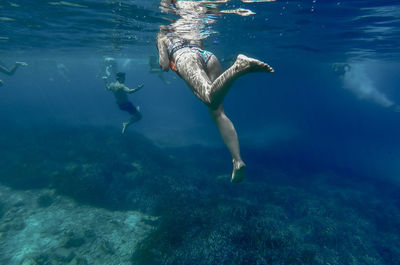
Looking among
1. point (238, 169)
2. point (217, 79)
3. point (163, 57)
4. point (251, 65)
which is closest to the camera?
point (251, 65)

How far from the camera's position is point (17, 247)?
874 cm

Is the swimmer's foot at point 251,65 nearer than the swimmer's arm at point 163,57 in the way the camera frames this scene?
Yes

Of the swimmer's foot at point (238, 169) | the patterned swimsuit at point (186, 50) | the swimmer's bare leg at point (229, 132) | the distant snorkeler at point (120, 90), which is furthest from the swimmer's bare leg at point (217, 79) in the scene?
the distant snorkeler at point (120, 90)

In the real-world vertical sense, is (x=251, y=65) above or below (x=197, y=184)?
above

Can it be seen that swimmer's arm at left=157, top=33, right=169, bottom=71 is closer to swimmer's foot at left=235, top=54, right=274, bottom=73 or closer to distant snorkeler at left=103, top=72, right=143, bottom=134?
swimmer's foot at left=235, top=54, right=274, bottom=73

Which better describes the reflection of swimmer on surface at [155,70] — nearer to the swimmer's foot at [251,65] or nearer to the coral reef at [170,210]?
the coral reef at [170,210]

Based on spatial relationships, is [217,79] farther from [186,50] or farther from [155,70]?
[155,70]

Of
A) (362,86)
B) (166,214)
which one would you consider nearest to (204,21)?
(166,214)

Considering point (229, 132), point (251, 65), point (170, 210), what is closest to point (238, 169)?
point (229, 132)

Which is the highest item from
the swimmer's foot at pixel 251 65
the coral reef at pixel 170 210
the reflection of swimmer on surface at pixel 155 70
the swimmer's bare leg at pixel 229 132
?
the swimmer's foot at pixel 251 65

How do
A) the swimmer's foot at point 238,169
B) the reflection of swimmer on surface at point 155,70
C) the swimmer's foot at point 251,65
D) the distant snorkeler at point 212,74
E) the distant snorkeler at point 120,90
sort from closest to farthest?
1. the swimmer's foot at point 251,65
2. the distant snorkeler at point 212,74
3. the swimmer's foot at point 238,169
4. the distant snorkeler at point 120,90
5. the reflection of swimmer on surface at point 155,70

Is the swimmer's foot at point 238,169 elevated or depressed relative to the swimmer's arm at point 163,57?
depressed

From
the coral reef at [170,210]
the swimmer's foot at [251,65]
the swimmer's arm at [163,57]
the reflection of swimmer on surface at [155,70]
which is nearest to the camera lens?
the swimmer's foot at [251,65]

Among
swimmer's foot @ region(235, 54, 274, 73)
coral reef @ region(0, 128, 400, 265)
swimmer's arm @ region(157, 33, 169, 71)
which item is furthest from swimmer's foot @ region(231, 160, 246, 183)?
coral reef @ region(0, 128, 400, 265)
